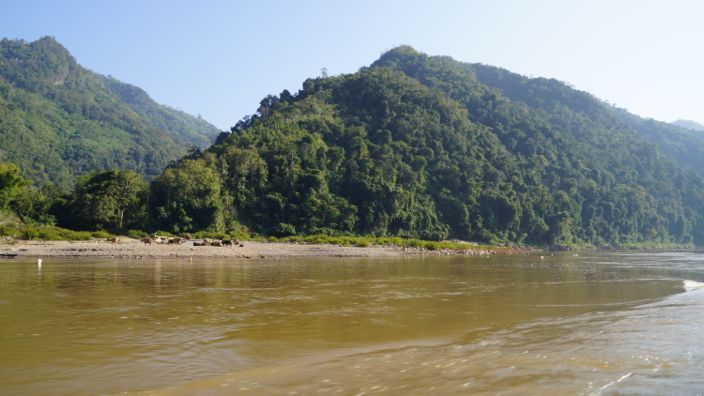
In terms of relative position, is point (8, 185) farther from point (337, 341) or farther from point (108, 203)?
point (337, 341)

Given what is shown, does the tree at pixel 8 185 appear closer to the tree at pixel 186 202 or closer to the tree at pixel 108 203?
the tree at pixel 108 203

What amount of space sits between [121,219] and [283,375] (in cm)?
5325

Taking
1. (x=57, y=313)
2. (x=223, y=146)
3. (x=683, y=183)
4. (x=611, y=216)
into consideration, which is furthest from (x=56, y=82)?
(x=683, y=183)

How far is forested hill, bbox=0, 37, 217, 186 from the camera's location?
342 ft

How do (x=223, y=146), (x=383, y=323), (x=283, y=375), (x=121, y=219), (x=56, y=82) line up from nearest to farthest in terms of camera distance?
(x=283, y=375) → (x=383, y=323) → (x=121, y=219) → (x=223, y=146) → (x=56, y=82)

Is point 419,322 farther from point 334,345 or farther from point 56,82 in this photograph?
point 56,82

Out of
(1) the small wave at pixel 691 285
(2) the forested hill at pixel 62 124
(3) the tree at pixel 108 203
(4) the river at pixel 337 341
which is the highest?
(2) the forested hill at pixel 62 124

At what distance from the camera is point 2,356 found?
845 cm

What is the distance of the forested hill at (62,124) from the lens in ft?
342

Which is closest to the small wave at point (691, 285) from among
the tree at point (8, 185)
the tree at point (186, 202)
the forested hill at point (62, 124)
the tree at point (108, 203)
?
the tree at point (186, 202)

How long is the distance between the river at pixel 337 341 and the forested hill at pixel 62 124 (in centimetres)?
9901

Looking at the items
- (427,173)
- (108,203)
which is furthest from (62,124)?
(427,173)

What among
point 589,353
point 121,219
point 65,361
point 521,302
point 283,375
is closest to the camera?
point 283,375

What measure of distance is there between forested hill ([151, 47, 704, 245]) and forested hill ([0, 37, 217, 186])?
4170 centimetres
